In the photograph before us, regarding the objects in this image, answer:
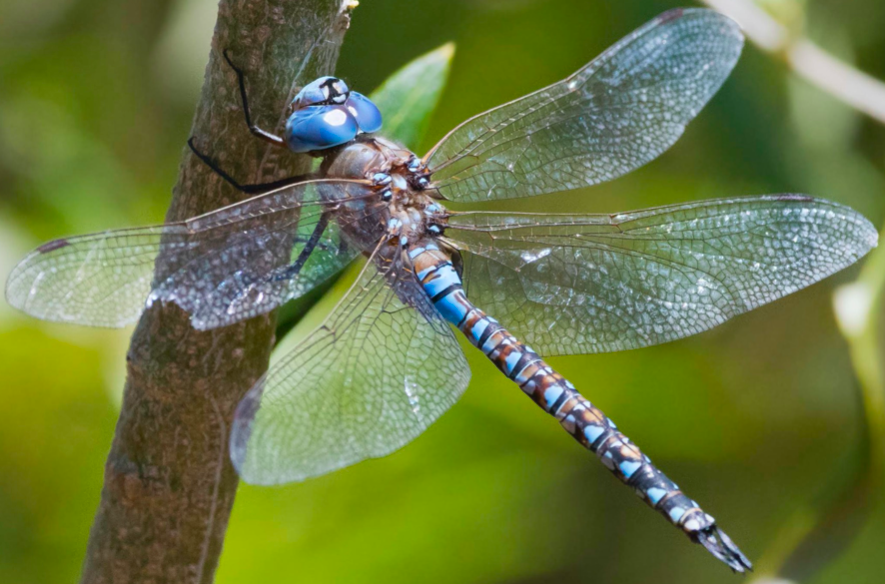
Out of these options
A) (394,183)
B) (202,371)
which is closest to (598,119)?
(394,183)

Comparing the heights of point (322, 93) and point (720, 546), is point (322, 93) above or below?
above

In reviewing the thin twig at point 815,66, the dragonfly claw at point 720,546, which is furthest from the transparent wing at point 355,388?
the thin twig at point 815,66

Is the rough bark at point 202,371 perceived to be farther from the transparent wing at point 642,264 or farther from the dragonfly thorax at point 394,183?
the transparent wing at point 642,264

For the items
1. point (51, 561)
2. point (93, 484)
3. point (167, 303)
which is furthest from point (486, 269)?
point (51, 561)

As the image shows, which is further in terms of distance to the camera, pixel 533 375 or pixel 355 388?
pixel 533 375

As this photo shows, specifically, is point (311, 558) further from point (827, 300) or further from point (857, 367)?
point (827, 300)

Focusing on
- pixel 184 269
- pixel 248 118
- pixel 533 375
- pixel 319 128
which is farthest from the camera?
pixel 533 375

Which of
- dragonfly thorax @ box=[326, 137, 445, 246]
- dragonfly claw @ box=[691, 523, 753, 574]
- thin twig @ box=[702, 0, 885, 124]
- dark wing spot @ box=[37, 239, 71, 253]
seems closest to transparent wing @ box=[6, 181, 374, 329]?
dark wing spot @ box=[37, 239, 71, 253]

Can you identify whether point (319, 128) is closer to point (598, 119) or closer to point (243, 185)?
point (243, 185)
